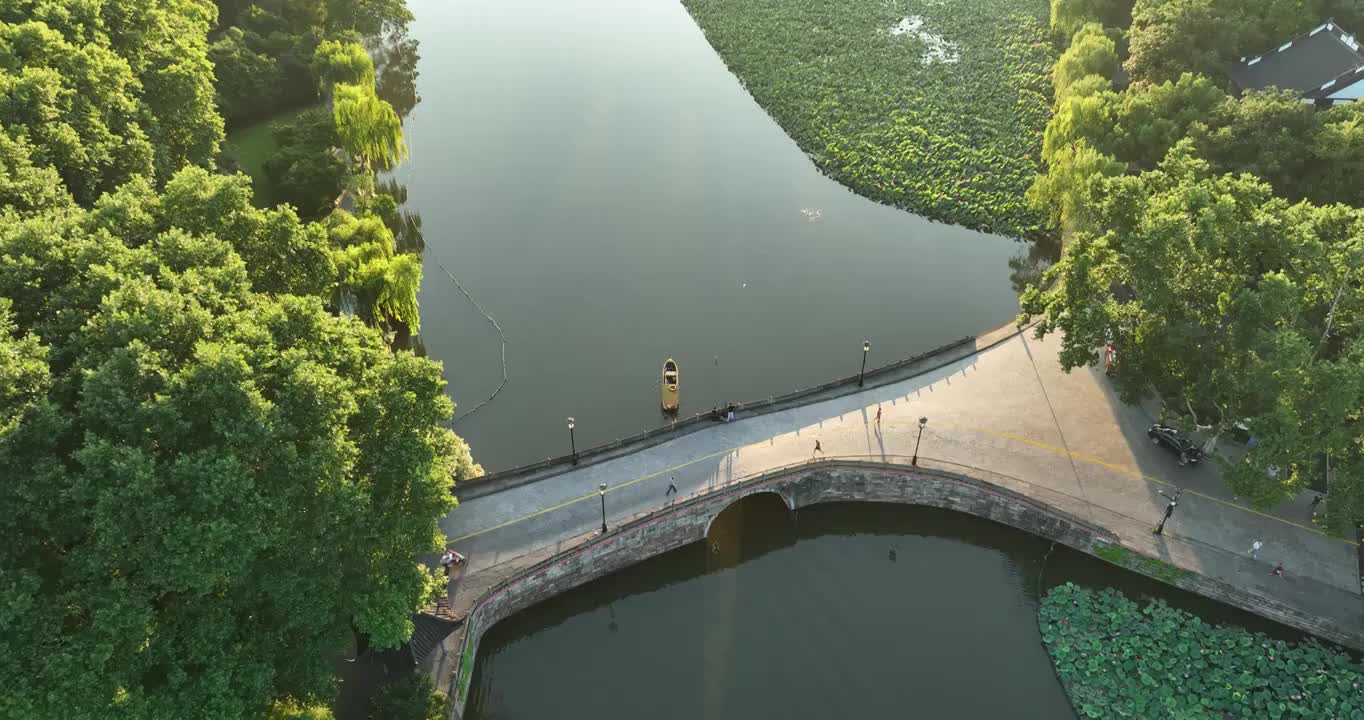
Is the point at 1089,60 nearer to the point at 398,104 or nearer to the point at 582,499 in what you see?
the point at 582,499

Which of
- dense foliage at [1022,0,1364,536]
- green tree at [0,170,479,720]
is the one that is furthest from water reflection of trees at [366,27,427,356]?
dense foliage at [1022,0,1364,536]

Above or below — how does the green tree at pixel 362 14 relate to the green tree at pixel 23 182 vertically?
above

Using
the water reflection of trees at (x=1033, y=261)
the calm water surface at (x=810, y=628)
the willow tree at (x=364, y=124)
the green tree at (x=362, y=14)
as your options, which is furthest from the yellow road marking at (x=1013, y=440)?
the green tree at (x=362, y=14)

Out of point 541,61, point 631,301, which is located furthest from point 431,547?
point 541,61

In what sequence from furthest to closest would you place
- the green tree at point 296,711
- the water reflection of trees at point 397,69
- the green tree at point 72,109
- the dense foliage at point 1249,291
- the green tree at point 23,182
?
the water reflection of trees at point 397,69
the green tree at point 72,109
the dense foliage at point 1249,291
the green tree at point 23,182
the green tree at point 296,711

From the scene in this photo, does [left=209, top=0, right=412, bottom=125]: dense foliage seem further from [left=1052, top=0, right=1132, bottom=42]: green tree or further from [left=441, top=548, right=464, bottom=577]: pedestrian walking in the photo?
[left=1052, top=0, right=1132, bottom=42]: green tree

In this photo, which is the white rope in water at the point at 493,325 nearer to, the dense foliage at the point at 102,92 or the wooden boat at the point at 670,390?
the wooden boat at the point at 670,390

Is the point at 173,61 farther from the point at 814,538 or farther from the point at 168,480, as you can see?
the point at 814,538
